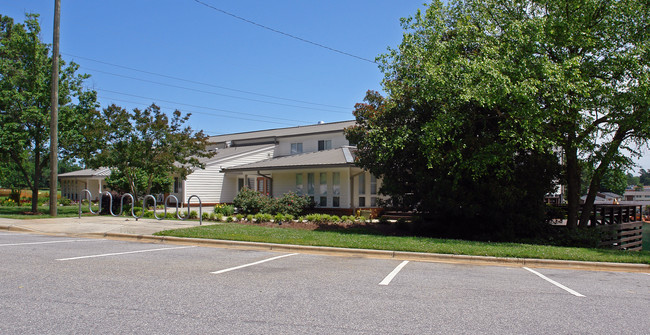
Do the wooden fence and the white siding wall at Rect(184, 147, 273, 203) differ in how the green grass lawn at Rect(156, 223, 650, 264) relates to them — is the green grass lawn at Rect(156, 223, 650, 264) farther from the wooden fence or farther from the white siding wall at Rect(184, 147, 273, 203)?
the white siding wall at Rect(184, 147, 273, 203)

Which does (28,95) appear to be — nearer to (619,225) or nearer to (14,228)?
(14,228)

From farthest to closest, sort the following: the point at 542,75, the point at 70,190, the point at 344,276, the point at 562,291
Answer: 1. the point at 70,190
2. the point at 542,75
3. the point at 344,276
4. the point at 562,291

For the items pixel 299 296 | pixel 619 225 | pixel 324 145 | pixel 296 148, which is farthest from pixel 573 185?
pixel 296 148

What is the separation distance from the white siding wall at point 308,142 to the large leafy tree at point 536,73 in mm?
15649

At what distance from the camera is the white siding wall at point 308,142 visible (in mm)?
31844

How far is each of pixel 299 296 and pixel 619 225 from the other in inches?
666

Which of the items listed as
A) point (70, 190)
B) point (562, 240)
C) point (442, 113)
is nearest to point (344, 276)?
point (442, 113)

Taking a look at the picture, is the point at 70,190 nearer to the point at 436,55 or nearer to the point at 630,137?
the point at 436,55

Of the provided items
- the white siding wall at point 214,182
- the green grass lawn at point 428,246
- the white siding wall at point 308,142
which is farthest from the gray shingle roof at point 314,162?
the green grass lawn at point 428,246

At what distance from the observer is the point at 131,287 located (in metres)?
6.91

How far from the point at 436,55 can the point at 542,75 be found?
3136 mm

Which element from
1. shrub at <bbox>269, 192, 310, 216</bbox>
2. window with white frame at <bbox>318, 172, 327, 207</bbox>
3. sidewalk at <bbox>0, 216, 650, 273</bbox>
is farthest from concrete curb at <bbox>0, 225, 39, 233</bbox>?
window with white frame at <bbox>318, 172, 327, 207</bbox>

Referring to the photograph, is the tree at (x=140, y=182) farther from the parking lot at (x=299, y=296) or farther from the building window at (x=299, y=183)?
the parking lot at (x=299, y=296)

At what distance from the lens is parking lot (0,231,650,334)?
17.3 ft
